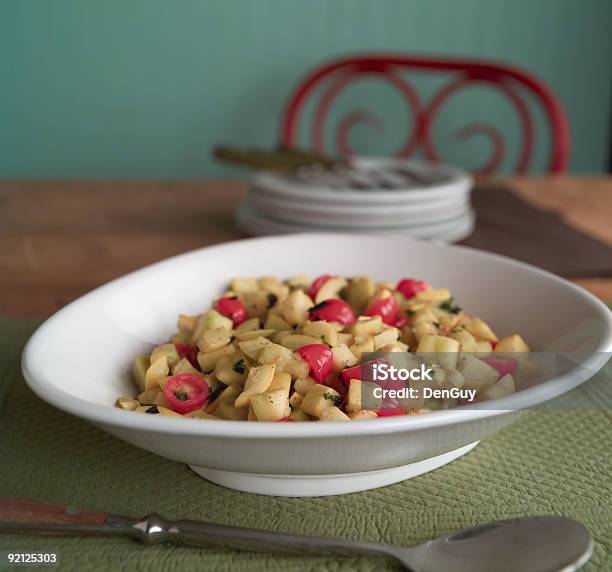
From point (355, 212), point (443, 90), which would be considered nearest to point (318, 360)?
point (355, 212)

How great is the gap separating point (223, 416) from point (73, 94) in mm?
2809

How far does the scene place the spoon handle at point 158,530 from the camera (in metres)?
0.60

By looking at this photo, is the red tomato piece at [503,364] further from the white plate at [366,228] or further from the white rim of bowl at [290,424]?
the white plate at [366,228]

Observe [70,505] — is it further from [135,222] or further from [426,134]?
[426,134]

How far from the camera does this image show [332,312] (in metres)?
0.87

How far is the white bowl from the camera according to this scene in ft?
1.93

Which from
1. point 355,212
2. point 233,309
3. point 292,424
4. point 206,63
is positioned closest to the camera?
point 292,424

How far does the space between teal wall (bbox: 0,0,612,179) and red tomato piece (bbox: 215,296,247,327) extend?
2.50m

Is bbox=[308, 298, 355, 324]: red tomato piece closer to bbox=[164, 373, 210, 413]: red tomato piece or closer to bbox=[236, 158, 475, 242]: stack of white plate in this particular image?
bbox=[164, 373, 210, 413]: red tomato piece

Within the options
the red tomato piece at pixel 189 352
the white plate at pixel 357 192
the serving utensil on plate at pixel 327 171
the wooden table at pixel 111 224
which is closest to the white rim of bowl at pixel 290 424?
the red tomato piece at pixel 189 352

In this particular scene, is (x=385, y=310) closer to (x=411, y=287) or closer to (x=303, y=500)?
(x=411, y=287)

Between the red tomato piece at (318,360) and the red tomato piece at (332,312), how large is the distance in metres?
0.11

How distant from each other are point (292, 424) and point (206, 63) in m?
2.88

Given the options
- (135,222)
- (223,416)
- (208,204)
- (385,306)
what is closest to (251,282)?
(385,306)
